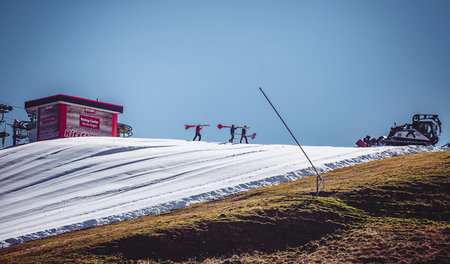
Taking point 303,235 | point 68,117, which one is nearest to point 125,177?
point 303,235

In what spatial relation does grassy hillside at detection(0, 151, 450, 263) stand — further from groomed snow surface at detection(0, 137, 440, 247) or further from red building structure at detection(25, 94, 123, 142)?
red building structure at detection(25, 94, 123, 142)

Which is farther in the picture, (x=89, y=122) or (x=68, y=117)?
(x=89, y=122)

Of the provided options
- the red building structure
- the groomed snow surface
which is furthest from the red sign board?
the groomed snow surface

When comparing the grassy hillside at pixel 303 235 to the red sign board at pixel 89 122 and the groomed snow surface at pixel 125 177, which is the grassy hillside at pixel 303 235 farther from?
the red sign board at pixel 89 122

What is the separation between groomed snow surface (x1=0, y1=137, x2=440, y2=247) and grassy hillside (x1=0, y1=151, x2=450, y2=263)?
3197mm

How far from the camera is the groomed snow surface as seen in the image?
1444 centimetres

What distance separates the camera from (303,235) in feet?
26.8

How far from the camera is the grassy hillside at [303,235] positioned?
7.20 metres

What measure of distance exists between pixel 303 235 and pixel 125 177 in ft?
44.6

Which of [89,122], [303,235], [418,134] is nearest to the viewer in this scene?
[303,235]

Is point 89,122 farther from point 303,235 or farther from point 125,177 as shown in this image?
point 303,235

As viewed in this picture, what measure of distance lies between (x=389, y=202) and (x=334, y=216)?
1636 mm

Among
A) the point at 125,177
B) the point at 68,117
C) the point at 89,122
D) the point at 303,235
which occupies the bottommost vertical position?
the point at 303,235

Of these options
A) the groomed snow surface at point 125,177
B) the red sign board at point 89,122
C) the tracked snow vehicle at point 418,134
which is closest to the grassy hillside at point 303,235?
the groomed snow surface at point 125,177
